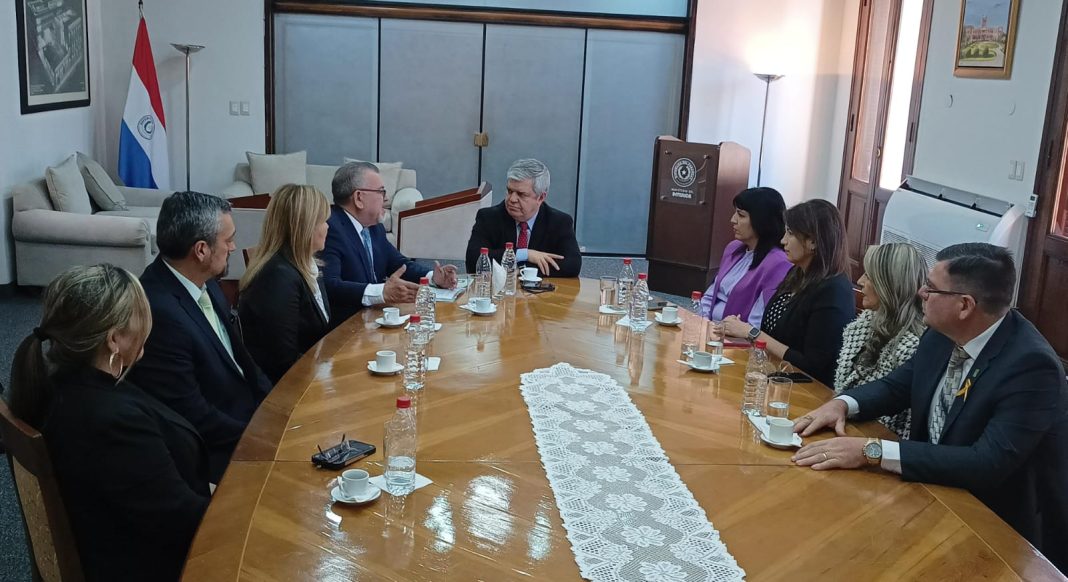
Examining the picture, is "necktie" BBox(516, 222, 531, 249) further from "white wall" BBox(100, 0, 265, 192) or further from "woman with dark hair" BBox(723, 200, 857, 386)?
"white wall" BBox(100, 0, 265, 192)

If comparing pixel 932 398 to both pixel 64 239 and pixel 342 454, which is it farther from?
pixel 64 239

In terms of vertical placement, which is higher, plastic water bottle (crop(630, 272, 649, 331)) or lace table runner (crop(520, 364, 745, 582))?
plastic water bottle (crop(630, 272, 649, 331))

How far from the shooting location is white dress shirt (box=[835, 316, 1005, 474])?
91.4 inches

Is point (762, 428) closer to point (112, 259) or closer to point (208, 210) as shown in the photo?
point (208, 210)

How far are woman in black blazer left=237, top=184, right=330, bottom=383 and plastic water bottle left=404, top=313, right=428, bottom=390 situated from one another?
50 cm

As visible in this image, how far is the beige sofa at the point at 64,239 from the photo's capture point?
21.6 feet

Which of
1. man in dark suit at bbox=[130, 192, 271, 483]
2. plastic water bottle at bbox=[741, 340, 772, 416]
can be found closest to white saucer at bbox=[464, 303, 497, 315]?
man in dark suit at bbox=[130, 192, 271, 483]

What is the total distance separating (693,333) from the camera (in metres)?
3.68

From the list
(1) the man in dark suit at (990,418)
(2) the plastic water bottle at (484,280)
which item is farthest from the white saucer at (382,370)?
(1) the man in dark suit at (990,418)

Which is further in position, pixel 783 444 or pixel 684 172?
pixel 684 172

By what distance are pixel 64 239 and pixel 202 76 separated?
267cm

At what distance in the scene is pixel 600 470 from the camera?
2.31 m

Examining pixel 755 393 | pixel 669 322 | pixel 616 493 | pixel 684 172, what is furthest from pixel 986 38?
pixel 616 493

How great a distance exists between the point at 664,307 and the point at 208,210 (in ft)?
6.20
